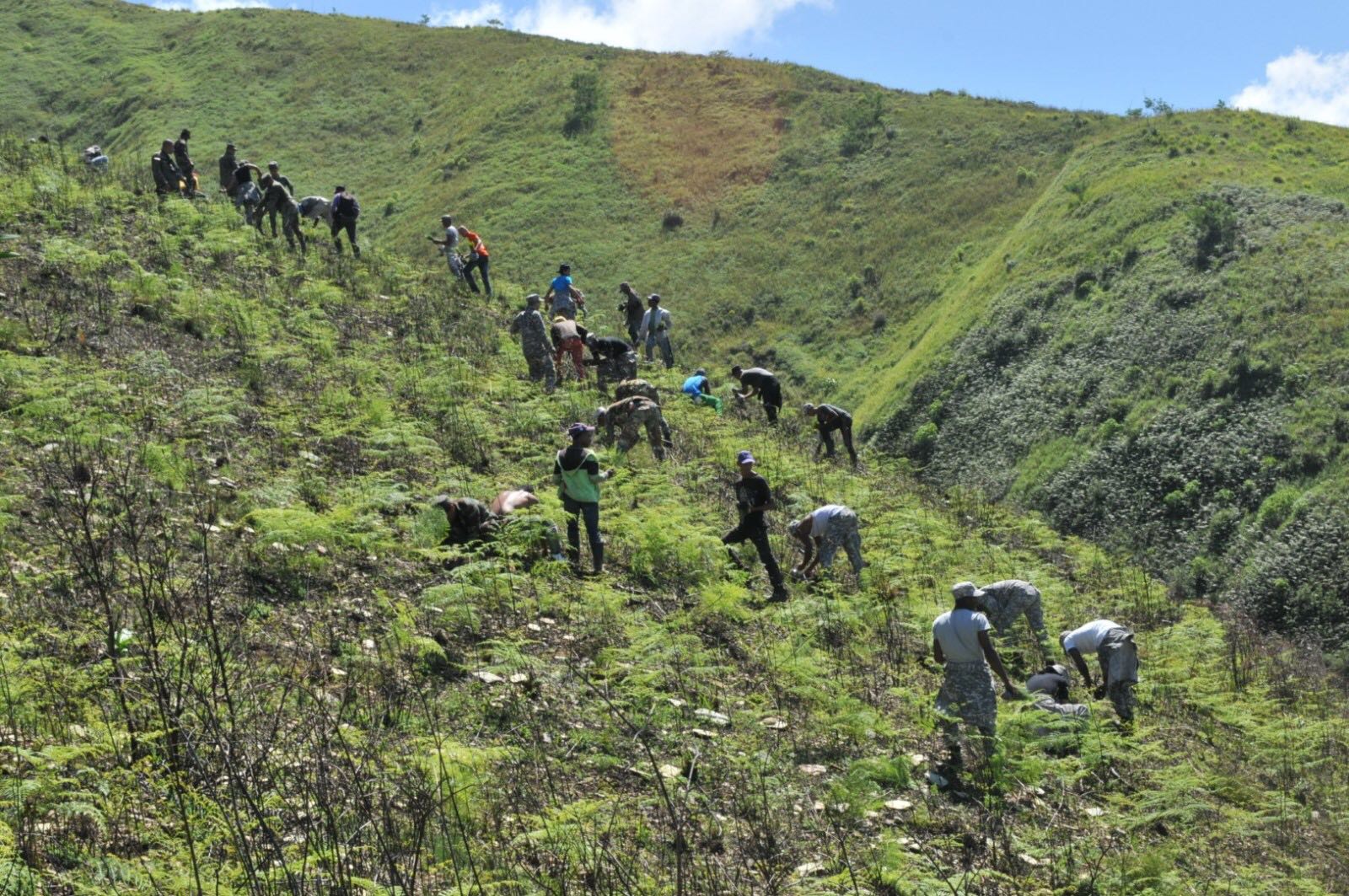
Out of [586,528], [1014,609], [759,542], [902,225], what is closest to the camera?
[1014,609]

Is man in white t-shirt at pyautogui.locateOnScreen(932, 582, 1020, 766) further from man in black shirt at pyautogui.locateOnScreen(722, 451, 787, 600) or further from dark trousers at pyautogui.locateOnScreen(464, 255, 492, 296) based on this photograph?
dark trousers at pyautogui.locateOnScreen(464, 255, 492, 296)

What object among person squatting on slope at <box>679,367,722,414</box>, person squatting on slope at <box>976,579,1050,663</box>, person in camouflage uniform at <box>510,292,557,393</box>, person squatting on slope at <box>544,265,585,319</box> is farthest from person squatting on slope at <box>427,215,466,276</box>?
person squatting on slope at <box>976,579,1050,663</box>

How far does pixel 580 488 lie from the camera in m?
11.5

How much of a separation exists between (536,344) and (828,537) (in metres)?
7.64

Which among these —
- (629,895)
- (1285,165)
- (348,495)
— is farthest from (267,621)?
(1285,165)

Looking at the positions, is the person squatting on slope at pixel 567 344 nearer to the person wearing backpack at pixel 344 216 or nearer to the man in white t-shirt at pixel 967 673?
the person wearing backpack at pixel 344 216

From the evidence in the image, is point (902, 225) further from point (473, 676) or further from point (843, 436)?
point (473, 676)

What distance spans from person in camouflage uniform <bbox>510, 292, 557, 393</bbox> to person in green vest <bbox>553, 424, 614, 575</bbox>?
22.6 feet

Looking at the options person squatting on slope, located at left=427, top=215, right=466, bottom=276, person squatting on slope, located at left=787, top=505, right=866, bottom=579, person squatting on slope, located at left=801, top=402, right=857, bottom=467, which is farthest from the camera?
person squatting on slope, located at left=427, top=215, right=466, bottom=276

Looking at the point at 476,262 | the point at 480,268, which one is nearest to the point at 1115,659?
the point at 480,268

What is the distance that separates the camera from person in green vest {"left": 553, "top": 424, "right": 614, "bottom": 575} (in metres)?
11.5

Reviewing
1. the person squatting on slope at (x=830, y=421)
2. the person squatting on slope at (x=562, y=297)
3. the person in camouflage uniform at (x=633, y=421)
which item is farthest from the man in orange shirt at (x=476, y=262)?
the person in camouflage uniform at (x=633, y=421)

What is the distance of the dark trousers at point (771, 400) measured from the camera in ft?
69.8

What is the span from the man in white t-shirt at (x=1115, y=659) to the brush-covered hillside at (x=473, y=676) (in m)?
0.45
